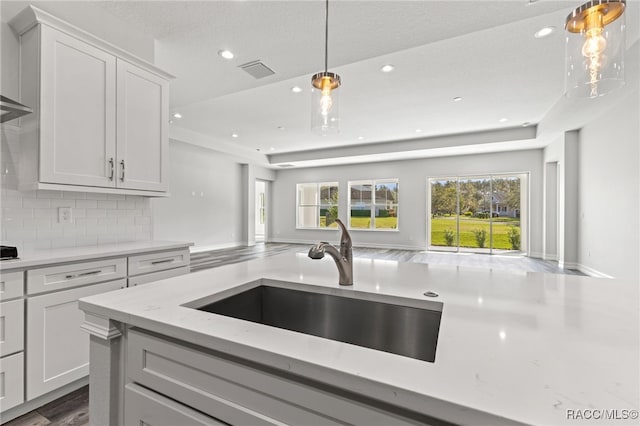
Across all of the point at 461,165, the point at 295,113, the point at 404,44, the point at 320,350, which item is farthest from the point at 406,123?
the point at 320,350

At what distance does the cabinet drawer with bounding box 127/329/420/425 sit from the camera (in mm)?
561

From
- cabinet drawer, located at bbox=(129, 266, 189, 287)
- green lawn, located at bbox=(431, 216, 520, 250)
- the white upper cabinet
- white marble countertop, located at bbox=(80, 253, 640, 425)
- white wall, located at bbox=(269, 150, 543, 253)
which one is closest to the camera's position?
white marble countertop, located at bbox=(80, 253, 640, 425)

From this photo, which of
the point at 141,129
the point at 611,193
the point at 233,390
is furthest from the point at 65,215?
the point at 611,193

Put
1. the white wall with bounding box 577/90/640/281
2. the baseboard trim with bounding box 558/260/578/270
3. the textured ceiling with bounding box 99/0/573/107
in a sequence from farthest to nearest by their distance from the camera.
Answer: the baseboard trim with bounding box 558/260/578/270 < the white wall with bounding box 577/90/640/281 < the textured ceiling with bounding box 99/0/573/107

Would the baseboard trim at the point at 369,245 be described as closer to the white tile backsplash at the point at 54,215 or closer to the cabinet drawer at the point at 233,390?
the white tile backsplash at the point at 54,215

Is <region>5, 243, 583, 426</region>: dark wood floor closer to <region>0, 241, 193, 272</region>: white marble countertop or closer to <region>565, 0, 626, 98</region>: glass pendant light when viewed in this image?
<region>0, 241, 193, 272</region>: white marble countertop

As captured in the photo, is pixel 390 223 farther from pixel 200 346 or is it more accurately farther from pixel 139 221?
pixel 200 346

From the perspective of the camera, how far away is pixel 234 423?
664 millimetres

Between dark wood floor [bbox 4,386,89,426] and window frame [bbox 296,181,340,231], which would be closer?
dark wood floor [bbox 4,386,89,426]

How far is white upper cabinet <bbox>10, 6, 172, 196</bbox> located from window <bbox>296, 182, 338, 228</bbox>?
24.9 feet

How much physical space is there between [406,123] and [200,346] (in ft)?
20.7

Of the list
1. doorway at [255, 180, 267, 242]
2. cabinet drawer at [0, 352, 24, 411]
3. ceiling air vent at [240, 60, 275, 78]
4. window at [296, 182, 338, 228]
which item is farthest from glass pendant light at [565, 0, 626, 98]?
doorway at [255, 180, 267, 242]

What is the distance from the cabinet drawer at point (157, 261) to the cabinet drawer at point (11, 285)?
630mm

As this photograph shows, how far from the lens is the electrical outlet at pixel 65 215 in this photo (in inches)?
90.4
